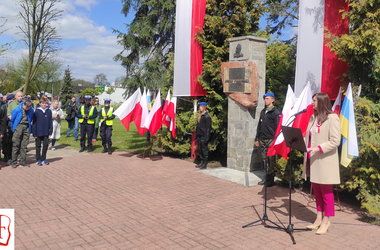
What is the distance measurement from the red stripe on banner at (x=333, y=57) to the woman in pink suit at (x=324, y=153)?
2357 millimetres

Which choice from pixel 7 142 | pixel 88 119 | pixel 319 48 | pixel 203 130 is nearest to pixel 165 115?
pixel 203 130

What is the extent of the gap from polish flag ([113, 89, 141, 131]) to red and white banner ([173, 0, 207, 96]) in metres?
1.34

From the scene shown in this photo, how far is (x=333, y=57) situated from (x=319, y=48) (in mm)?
352

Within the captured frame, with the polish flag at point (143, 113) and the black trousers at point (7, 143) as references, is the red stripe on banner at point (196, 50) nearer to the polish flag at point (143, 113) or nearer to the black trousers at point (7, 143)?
the polish flag at point (143, 113)

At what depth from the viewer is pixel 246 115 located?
28.2 ft

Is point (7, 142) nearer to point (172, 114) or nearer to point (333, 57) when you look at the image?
point (172, 114)

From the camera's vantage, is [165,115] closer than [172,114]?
No

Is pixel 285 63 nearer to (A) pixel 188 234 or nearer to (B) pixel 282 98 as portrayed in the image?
(B) pixel 282 98

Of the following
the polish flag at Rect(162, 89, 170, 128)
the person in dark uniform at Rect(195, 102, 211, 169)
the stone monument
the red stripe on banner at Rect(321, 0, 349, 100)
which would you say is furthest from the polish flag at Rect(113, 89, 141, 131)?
the red stripe on banner at Rect(321, 0, 349, 100)

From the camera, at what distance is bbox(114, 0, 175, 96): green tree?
57.2ft


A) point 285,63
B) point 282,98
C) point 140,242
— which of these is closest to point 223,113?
point 282,98

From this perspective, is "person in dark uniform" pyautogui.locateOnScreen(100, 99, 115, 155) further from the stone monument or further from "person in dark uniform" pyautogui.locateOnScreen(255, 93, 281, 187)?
"person in dark uniform" pyautogui.locateOnScreen(255, 93, 281, 187)

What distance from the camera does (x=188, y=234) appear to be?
4836mm

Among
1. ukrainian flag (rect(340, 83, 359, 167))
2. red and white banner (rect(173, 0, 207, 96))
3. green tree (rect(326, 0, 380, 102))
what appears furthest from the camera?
red and white banner (rect(173, 0, 207, 96))
